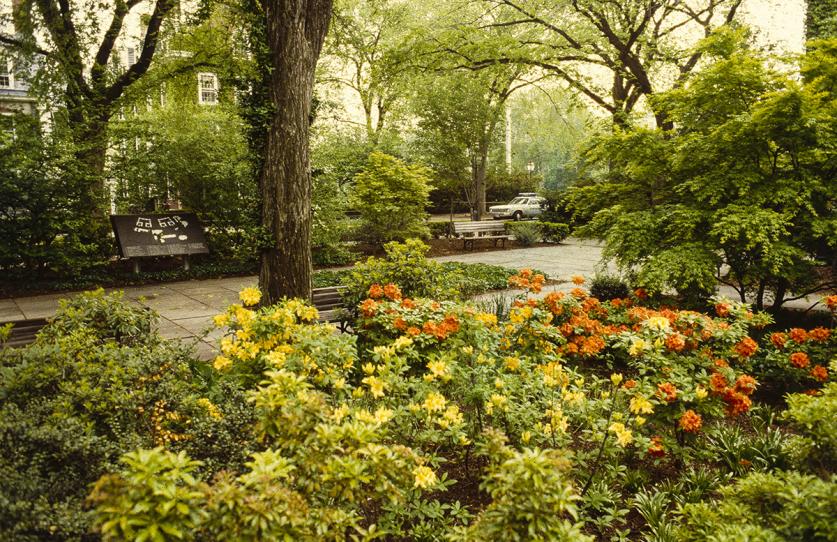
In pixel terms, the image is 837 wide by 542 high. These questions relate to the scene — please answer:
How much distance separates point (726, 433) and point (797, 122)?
145 inches

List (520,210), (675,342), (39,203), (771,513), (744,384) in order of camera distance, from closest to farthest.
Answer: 1. (771,513)
2. (744,384)
3. (675,342)
4. (39,203)
5. (520,210)

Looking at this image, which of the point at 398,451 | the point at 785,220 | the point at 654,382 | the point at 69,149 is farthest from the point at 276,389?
the point at 69,149

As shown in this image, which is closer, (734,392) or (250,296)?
(734,392)

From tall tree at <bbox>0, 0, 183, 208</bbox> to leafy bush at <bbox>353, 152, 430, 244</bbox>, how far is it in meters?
6.09

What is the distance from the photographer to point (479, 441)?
3195 millimetres

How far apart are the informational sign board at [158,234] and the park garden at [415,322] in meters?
0.45

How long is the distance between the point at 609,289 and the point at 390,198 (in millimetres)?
7978

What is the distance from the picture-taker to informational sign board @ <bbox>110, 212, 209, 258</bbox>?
36.0ft

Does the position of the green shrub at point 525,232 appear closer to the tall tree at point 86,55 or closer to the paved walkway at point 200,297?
the paved walkway at point 200,297

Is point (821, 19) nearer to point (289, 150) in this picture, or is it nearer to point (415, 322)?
point (289, 150)

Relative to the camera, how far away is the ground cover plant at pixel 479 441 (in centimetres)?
183

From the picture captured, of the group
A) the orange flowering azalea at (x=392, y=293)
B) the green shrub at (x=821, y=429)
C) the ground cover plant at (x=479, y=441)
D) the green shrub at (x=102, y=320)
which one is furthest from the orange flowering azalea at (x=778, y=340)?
the green shrub at (x=102, y=320)

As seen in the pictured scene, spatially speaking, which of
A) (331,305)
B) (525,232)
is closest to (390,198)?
(525,232)

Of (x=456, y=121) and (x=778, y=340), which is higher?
(x=456, y=121)
